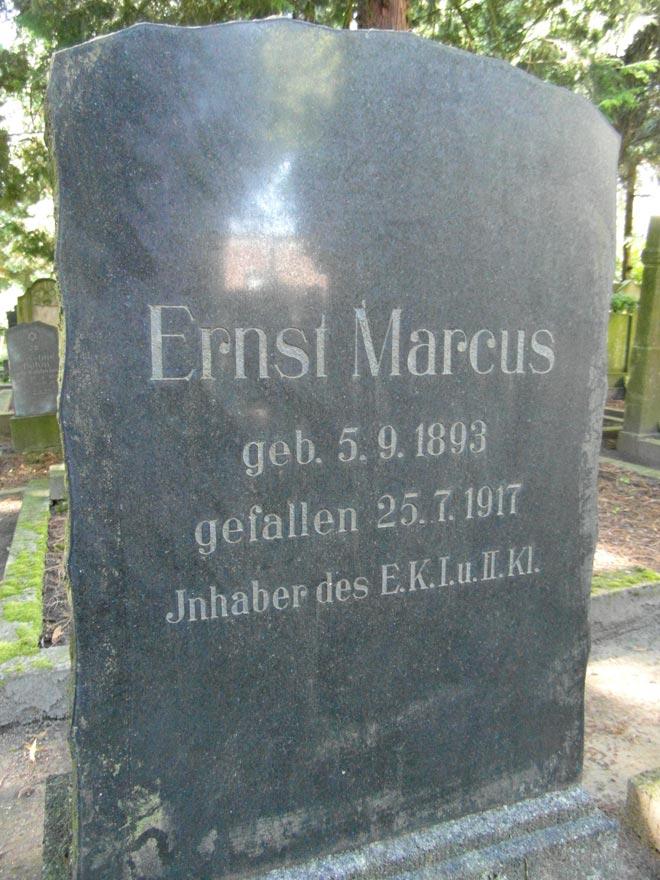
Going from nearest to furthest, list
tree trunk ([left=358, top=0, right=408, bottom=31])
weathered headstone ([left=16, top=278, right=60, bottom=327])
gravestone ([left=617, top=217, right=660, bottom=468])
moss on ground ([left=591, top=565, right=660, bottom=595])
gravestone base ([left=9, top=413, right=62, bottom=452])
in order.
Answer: moss on ground ([left=591, top=565, right=660, bottom=595]) → tree trunk ([left=358, top=0, right=408, bottom=31]) → gravestone ([left=617, top=217, right=660, bottom=468]) → gravestone base ([left=9, top=413, right=62, bottom=452]) → weathered headstone ([left=16, top=278, right=60, bottom=327])

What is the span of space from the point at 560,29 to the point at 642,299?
3238 millimetres

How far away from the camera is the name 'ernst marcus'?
1.59 metres

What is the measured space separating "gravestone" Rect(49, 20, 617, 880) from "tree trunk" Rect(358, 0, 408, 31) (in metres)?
4.60

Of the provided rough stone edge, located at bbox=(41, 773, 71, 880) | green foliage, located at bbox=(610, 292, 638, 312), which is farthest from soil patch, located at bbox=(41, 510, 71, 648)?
green foliage, located at bbox=(610, 292, 638, 312)

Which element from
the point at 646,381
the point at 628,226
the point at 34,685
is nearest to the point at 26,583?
the point at 34,685

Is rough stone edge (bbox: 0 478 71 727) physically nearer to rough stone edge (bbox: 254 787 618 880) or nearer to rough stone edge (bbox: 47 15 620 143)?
rough stone edge (bbox: 254 787 618 880)

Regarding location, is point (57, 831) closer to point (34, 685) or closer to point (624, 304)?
point (34, 685)

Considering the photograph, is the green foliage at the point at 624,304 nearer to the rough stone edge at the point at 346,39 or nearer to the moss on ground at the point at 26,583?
the moss on ground at the point at 26,583

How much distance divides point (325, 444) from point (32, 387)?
25.9 feet

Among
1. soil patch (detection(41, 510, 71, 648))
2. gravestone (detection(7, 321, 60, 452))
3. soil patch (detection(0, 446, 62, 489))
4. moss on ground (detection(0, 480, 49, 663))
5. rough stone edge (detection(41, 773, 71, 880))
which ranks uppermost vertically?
gravestone (detection(7, 321, 60, 452))

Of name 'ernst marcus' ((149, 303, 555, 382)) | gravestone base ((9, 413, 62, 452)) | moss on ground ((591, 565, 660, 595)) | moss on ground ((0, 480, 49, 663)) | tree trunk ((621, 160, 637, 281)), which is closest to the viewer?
name 'ernst marcus' ((149, 303, 555, 382))

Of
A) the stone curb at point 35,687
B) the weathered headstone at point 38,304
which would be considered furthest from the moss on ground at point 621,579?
the weathered headstone at point 38,304

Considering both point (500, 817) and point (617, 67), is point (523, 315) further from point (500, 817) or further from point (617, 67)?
point (617, 67)

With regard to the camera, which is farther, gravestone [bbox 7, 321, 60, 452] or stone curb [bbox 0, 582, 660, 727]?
gravestone [bbox 7, 321, 60, 452]
